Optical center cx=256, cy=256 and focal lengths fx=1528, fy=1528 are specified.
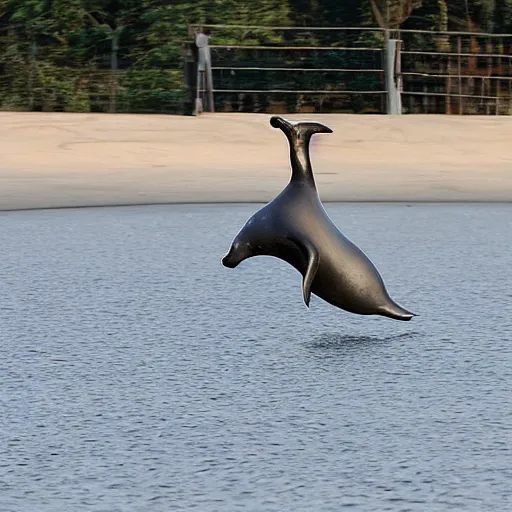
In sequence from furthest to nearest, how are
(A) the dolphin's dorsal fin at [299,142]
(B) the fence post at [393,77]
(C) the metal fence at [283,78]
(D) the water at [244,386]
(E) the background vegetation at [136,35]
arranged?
(E) the background vegetation at [136,35]
(C) the metal fence at [283,78]
(B) the fence post at [393,77]
(A) the dolphin's dorsal fin at [299,142]
(D) the water at [244,386]

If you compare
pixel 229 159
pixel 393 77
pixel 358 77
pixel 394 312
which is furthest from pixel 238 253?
pixel 358 77

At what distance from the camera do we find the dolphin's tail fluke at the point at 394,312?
6090 millimetres

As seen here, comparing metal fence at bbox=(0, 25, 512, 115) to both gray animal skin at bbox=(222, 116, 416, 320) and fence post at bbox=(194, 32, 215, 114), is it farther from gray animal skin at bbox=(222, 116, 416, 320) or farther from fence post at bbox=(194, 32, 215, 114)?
gray animal skin at bbox=(222, 116, 416, 320)

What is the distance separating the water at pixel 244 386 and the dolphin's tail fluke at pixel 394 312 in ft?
0.23

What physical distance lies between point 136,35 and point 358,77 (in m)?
3.95

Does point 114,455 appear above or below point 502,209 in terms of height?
above

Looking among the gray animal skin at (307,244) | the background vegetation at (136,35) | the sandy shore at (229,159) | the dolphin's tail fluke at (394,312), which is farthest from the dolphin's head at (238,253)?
the background vegetation at (136,35)

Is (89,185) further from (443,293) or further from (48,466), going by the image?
(48,466)

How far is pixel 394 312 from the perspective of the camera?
20.1 feet

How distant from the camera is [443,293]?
7.27 m

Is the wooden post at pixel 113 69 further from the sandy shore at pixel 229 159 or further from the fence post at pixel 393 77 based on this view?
the fence post at pixel 393 77

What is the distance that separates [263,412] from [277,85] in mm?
18510

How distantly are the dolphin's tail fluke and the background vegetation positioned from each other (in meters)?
16.6

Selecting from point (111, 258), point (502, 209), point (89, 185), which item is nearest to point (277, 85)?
point (89, 185)
